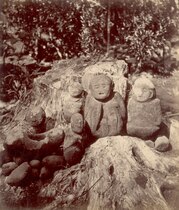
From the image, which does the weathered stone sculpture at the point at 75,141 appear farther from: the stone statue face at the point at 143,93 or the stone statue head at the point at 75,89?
the stone statue face at the point at 143,93

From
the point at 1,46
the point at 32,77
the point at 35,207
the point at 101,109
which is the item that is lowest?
the point at 35,207

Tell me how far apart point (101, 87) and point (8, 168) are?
0.50 metres

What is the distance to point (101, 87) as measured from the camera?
1796 mm

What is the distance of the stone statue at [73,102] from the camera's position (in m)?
1.80

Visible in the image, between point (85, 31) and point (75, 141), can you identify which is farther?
point (85, 31)

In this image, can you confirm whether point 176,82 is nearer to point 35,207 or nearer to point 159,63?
point 159,63

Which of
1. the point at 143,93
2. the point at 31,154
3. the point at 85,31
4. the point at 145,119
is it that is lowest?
the point at 31,154

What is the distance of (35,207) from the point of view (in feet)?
5.54

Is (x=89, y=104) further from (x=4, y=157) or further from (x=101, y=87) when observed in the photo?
(x=4, y=157)

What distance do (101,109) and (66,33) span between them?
369 mm

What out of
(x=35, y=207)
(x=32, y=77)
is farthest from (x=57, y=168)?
(x=32, y=77)

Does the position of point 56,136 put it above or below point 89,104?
below

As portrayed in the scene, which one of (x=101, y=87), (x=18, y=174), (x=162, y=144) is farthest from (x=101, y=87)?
(x=18, y=174)

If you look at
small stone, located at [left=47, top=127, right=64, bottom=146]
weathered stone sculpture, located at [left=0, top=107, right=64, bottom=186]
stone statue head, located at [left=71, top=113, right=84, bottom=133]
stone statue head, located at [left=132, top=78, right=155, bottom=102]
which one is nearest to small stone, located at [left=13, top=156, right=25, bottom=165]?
weathered stone sculpture, located at [left=0, top=107, right=64, bottom=186]
